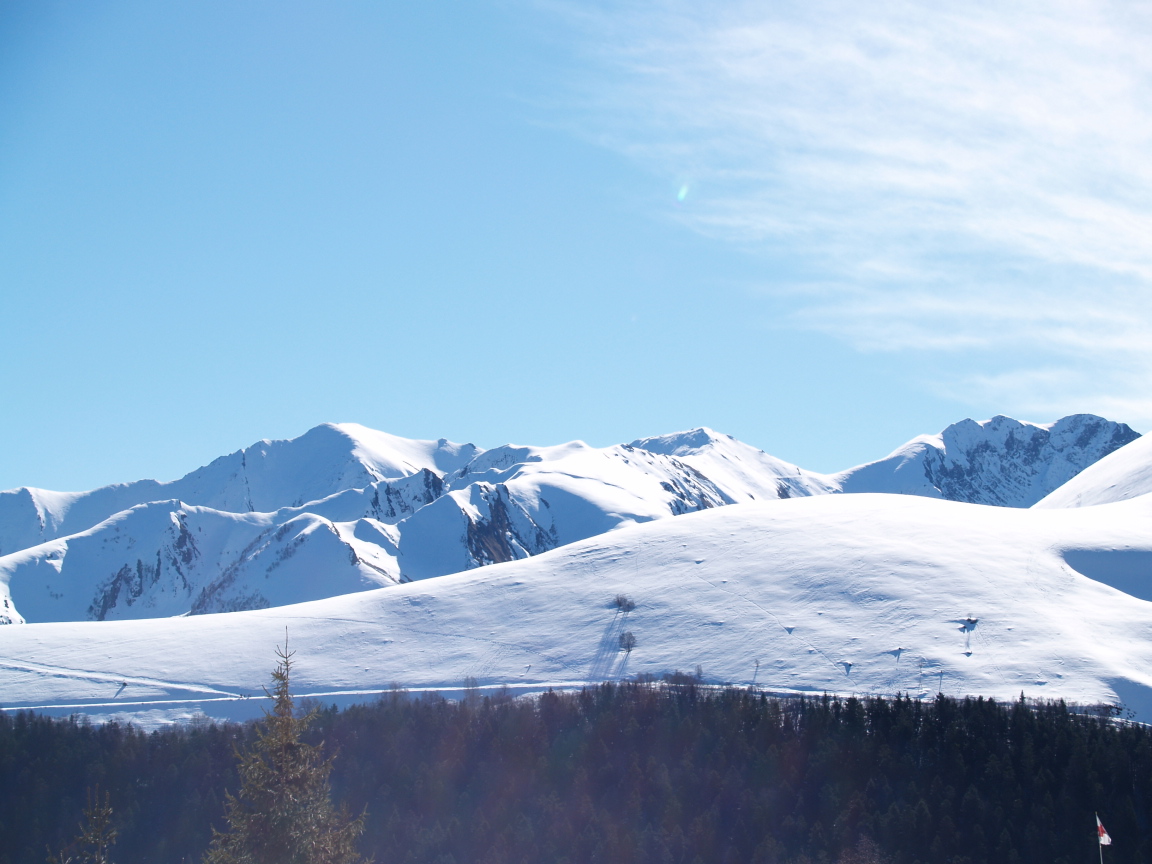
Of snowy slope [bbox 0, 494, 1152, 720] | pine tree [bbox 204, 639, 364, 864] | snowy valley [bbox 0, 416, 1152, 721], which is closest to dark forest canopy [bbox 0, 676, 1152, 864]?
snowy valley [bbox 0, 416, 1152, 721]

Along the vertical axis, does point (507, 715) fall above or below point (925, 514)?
below

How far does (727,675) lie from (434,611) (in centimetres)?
4848

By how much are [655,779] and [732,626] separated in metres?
31.0

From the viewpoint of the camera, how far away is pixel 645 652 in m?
117

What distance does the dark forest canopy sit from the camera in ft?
267

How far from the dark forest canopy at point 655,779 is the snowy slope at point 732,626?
298 inches

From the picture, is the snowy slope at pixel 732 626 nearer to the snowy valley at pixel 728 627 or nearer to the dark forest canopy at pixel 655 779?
the snowy valley at pixel 728 627

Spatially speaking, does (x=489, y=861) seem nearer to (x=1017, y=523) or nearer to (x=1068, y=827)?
(x=1068, y=827)

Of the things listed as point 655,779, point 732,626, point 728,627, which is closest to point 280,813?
point 655,779

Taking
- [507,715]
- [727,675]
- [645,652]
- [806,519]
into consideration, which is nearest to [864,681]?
[727,675]

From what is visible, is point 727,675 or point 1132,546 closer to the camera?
point 727,675

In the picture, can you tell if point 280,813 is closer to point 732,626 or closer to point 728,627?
point 728,627

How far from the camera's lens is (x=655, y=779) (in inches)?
3679

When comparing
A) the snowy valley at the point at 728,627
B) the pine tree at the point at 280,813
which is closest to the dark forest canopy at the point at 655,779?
the snowy valley at the point at 728,627
